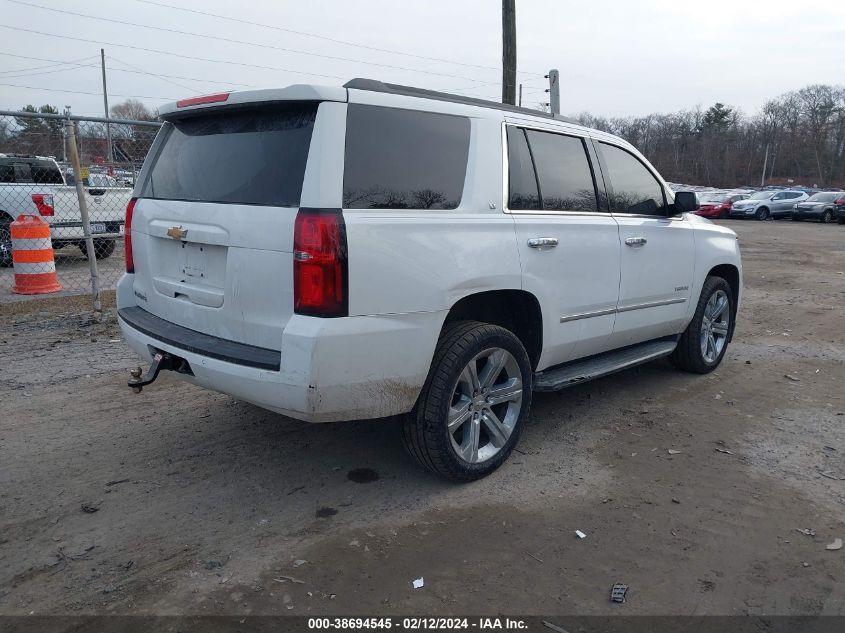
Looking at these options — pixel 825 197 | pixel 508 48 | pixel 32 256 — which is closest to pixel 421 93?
pixel 32 256

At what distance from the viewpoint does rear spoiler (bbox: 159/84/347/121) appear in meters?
3.14

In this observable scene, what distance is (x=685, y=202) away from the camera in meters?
5.23

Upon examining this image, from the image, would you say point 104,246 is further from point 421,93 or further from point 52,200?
point 421,93

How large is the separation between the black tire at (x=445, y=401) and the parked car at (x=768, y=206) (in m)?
33.9

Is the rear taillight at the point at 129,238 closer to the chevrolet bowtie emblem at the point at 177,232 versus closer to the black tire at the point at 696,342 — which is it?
the chevrolet bowtie emblem at the point at 177,232

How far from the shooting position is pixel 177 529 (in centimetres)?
327

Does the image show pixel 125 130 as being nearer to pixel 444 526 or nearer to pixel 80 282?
pixel 80 282

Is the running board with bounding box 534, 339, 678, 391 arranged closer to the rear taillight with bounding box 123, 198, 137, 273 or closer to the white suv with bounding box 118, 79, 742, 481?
the white suv with bounding box 118, 79, 742, 481

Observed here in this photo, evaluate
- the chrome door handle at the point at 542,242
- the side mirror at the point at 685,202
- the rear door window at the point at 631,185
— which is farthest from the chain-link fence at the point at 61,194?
the side mirror at the point at 685,202

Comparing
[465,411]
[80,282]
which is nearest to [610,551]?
[465,411]

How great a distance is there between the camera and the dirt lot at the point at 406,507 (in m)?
2.82

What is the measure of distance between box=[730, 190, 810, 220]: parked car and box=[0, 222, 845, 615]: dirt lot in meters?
31.0

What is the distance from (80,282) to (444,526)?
8.98 m

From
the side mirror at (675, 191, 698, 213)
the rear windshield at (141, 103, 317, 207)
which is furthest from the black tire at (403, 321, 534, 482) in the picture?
the side mirror at (675, 191, 698, 213)
